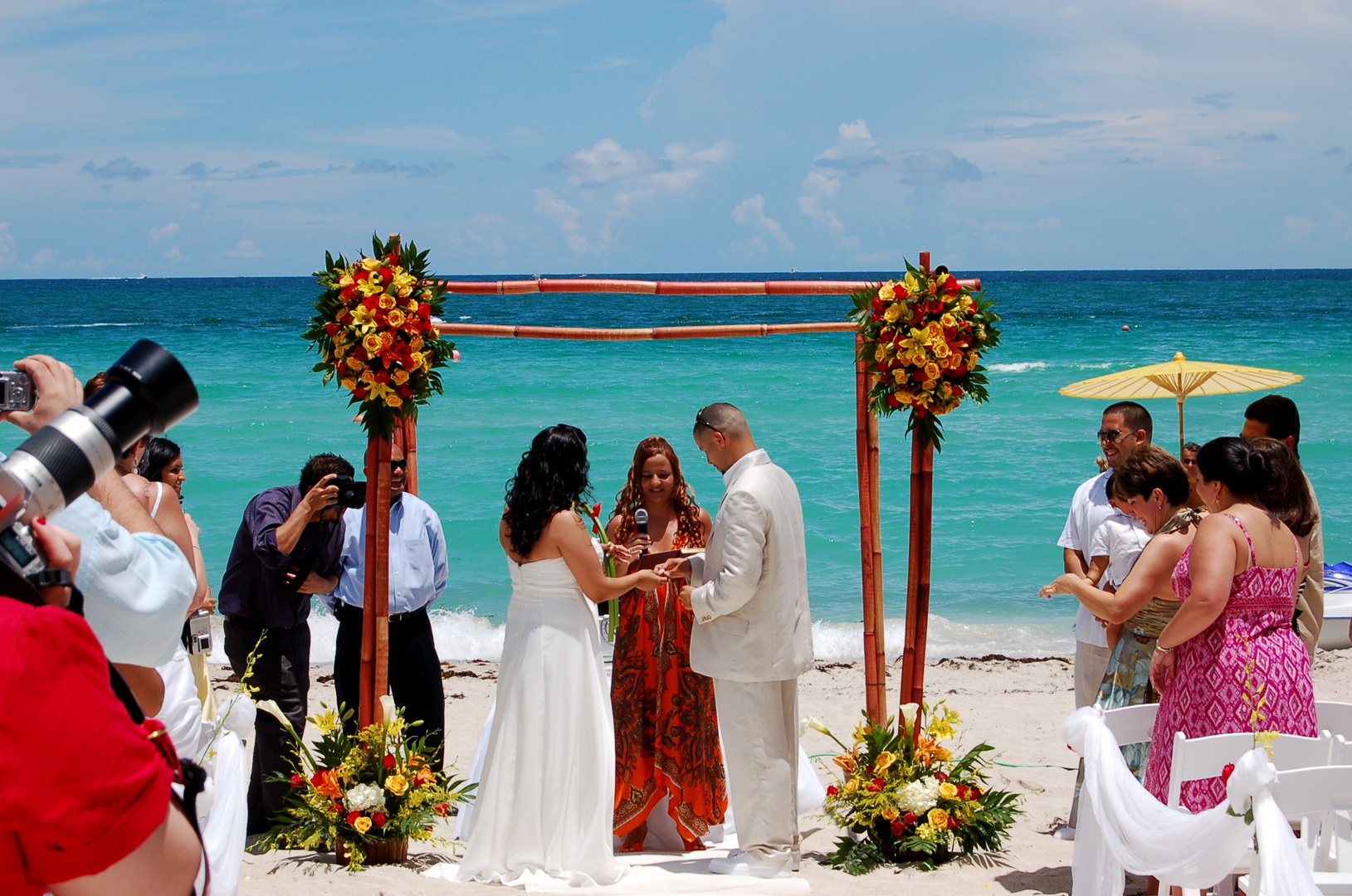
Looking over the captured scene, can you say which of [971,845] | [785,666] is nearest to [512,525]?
[785,666]

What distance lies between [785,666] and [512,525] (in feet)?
4.44

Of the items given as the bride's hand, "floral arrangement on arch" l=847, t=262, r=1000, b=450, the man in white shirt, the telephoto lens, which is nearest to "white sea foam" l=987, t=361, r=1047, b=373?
the man in white shirt

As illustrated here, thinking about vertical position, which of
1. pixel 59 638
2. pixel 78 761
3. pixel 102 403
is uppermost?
pixel 102 403

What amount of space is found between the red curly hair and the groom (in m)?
0.69

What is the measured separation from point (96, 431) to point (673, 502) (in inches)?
163

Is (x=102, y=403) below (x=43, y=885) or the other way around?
the other way around

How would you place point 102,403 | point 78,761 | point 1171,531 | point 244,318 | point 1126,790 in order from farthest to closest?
1. point 244,318
2. point 1171,531
3. point 1126,790
4. point 102,403
5. point 78,761

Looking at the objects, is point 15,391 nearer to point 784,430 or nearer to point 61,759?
point 61,759

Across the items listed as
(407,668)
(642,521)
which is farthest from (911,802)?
(407,668)

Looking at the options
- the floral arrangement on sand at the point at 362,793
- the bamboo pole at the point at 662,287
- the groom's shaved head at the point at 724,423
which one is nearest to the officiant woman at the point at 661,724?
the groom's shaved head at the point at 724,423

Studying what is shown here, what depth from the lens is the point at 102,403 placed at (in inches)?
70.0

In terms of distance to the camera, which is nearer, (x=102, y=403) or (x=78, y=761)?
(x=78, y=761)

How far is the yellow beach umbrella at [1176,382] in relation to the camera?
Result: 6551 millimetres

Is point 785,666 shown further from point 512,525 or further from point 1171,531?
point 1171,531
